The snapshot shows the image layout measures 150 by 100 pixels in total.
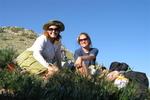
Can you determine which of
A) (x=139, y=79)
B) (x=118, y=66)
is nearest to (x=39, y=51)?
(x=118, y=66)

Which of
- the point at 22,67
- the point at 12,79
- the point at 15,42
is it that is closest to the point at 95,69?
the point at 22,67

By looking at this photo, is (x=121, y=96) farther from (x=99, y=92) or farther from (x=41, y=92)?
(x=41, y=92)

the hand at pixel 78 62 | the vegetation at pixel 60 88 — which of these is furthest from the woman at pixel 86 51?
the vegetation at pixel 60 88

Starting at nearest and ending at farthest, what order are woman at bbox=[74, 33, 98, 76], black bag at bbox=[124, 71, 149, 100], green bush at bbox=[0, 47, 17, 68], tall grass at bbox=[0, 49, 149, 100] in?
tall grass at bbox=[0, 49, 149, 100], black bag at bbox=[124, 71, 149, 100], woman at bbox=[74, 33, 98, 76], green bush at bbox=[0, 47, 17, 68]

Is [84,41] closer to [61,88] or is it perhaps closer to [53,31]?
[53,31]

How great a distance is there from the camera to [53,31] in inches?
425

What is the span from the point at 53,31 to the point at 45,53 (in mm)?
508

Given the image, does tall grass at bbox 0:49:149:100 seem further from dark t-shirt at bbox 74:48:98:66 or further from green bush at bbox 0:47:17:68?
green bush at bbox 0:47:17:68

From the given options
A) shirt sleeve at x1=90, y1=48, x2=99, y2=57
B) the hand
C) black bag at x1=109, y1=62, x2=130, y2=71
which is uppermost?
shirt sleeve at x1=90, y1=48, x2=99, y2=57

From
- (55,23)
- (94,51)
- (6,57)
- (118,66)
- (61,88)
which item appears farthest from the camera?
(6,57)

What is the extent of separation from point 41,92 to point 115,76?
2389 millimetres

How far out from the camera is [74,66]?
11.2 metres

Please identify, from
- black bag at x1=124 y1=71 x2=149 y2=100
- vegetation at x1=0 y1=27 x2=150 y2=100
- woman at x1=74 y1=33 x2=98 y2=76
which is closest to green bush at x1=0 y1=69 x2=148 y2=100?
vegetation at x1=0 y1=27 x2=150 y2=100

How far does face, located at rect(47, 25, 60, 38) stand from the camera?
10.8 m
